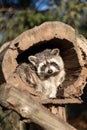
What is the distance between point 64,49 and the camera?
26.3 ft

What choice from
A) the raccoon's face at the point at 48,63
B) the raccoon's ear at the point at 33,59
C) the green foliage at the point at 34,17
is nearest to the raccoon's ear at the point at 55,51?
the raccoon's face at the point at 48,63

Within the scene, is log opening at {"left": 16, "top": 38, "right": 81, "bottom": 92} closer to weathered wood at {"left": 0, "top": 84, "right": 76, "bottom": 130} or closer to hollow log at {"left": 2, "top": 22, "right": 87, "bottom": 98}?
hollow log at {"left": 2, "top": 22, "right": 87, "bottom": 98}

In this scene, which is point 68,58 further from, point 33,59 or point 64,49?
point 33,59

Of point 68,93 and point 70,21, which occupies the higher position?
point 70,21

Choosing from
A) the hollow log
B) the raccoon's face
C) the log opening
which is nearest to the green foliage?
the raccoon's face

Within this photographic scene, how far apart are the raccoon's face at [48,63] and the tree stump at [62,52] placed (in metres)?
0.20

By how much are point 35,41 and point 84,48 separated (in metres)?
0.88

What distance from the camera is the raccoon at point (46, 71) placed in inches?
324

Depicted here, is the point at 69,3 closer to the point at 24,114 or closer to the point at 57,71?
the point at 57,71

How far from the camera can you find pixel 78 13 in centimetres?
1255

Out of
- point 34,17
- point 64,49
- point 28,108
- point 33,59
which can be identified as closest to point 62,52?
point 64,49

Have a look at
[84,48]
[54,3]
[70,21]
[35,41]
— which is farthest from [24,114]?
[54,3]

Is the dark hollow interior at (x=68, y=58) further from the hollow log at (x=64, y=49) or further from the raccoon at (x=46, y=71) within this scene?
the raccoon at (x=46, y=71)

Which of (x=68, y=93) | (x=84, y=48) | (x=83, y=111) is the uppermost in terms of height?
(x=84, y=48)
